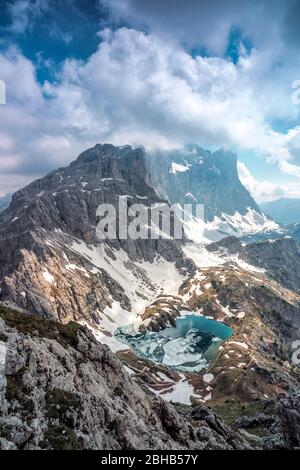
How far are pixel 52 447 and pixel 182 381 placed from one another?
134868 mm

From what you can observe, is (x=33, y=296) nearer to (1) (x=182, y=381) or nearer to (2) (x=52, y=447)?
(1) (x=182, y=381)

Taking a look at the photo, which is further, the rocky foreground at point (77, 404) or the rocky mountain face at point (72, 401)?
the rocky foreground at point (77, 404)

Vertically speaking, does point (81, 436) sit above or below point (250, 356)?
above

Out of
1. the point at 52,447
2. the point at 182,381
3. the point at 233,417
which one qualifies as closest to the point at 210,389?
the point at 182,381

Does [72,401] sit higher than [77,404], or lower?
higher

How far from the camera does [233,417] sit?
3814 inches

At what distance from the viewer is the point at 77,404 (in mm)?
36812

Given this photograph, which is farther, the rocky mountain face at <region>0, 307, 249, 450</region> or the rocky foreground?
the rocky foreground

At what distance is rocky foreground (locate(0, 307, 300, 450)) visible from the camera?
31.7 m

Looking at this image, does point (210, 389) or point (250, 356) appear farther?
point (250, 356)

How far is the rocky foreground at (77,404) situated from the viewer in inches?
1248
